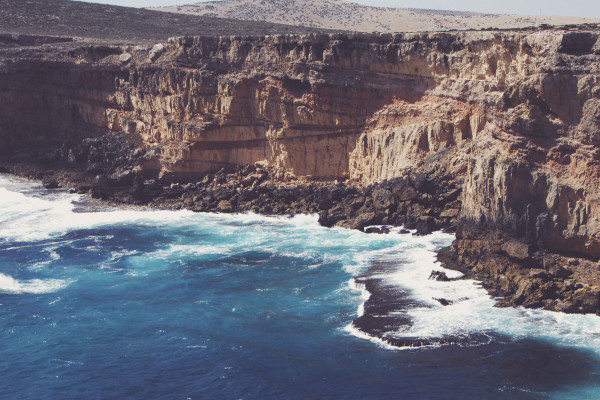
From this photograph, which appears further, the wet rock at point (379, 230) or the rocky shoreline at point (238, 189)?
the rocky shoreline at point (238, 189)

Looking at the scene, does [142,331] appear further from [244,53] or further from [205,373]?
[244,53]

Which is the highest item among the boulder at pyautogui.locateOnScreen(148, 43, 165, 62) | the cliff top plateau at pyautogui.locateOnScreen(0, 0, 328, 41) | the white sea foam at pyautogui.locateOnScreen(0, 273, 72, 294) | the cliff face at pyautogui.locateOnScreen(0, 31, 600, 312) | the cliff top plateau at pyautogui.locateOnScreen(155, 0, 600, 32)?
the cliff top plateau at pyautogui.locateOnScreen(155, 0, 600, 32)

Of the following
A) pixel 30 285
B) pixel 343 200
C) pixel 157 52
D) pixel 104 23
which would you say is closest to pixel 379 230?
pixel 343 200

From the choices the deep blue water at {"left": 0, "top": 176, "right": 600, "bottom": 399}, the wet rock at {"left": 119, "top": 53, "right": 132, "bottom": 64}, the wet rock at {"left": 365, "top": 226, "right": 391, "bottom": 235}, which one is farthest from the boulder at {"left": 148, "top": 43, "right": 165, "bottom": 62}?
the wet rock at {"left": 365, "top": 226, "right": 391, "bottom": 235}

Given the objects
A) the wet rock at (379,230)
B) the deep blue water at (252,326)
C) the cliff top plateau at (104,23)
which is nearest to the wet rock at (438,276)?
the deep blue water at (252,326)

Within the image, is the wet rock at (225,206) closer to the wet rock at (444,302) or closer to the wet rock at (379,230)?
the wet rock at (379,230)

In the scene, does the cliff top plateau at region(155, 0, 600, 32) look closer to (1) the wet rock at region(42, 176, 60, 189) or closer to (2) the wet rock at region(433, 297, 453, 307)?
(1) the wet rock at region(42, 176, 60, 189)

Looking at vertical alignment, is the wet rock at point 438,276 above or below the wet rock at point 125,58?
below
